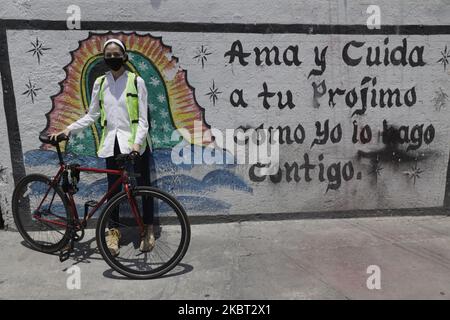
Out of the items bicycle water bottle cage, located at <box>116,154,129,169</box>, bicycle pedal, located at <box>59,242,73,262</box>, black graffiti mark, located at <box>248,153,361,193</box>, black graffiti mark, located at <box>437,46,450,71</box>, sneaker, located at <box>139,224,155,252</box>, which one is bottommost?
bicycle pedal, located at <box>59,242,73,262</box>

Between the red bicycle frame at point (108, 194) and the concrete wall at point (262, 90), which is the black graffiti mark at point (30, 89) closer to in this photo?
the concrete wall at point (262, 90)

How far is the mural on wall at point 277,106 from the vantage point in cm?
457

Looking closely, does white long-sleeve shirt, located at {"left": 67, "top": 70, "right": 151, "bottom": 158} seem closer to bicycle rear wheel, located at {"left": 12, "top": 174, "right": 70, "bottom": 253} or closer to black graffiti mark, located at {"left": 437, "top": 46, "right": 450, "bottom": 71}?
bicycle rear wheel, located at {"left": 12, "top": 174, "right": 70, "bottom": 253}

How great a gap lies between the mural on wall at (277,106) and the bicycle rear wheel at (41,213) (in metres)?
0.34

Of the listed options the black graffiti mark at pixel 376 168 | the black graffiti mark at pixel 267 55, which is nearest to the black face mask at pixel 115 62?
the black graffiti mark at pixel 267 55

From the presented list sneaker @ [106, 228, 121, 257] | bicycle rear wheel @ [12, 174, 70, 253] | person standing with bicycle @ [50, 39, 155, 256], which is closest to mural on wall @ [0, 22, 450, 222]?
bicycle rear wheel @ [12, 174, 70, 253]

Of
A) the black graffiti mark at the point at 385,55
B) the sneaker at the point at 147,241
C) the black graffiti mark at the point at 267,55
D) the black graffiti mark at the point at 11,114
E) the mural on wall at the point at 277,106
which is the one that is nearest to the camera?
the sneaker at the point at 147,241

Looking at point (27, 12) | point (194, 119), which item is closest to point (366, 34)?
point (194, 119)

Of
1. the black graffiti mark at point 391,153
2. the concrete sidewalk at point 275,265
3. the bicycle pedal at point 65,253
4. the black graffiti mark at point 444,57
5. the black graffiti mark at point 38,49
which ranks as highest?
the black graffiti mark at point 38,49

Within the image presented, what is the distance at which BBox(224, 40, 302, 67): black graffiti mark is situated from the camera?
4.67 meters

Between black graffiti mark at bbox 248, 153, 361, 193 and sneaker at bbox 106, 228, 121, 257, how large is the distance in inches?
63.2

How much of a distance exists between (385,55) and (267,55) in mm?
1320

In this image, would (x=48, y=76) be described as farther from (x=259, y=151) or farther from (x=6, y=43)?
(x=259, y=151)

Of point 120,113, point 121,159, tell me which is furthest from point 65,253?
point 120,113
